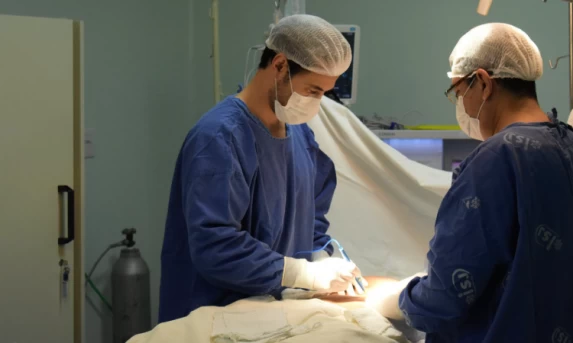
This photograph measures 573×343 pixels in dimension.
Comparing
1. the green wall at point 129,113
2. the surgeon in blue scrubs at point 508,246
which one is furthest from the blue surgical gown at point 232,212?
the green wall at point 129,113

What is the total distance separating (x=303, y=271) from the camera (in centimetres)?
155

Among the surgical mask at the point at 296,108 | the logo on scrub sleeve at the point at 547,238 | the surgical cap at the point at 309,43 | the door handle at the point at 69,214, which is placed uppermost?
the surgical cap at the point at 309,43

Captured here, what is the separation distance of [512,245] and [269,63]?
32.5 inches

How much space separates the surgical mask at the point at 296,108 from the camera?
1.67 m

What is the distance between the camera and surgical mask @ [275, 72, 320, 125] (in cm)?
167

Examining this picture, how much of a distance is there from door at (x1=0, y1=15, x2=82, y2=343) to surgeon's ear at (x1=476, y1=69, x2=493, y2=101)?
5.34 ft

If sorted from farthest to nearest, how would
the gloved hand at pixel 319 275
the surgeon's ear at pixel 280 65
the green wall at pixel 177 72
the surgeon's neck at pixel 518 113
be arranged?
1. the green wall at pixel 177 72
2. the surgeon's ear at pixel 280 65
3. the gloved hand at pixel 319 275
4. the surgeon's neck at pixel 518 113

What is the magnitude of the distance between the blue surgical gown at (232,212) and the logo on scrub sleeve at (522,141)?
2.04ft

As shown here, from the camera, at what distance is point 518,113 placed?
131 cm

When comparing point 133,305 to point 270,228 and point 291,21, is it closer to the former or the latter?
point 270,228

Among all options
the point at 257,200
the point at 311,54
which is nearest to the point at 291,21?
the point at 311,54

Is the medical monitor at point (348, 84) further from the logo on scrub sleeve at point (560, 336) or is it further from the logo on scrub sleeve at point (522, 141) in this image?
the logo on scrub sleeve at point (560, 336)

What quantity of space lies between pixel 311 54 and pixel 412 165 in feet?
2.77

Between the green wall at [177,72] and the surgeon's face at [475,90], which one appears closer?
the surgeon's face at [475,90]
